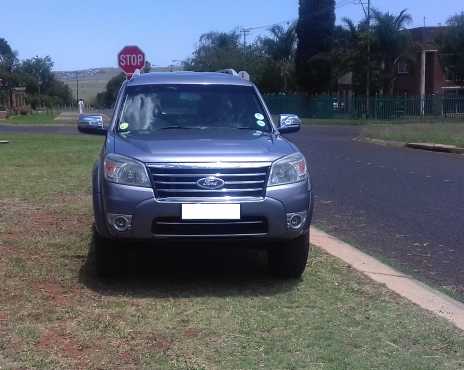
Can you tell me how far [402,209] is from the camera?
1042cm

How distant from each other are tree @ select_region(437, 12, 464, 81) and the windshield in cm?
5430

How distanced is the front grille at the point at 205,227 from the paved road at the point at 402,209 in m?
1.81

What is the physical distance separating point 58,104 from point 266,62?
58.3 m

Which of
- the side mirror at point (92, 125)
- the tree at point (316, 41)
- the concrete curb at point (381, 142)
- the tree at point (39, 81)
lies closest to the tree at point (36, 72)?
the tree at point (39, 81)

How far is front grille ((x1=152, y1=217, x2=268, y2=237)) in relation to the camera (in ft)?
19.0

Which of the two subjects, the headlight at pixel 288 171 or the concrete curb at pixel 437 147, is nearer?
the headlight at pixel 288 171

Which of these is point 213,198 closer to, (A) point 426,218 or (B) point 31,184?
(A) point 426,218

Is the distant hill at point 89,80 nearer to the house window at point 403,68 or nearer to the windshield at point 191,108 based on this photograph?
the house window at point 403,68

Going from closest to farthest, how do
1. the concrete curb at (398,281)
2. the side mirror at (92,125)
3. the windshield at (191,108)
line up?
1. the concrete curb at (398,281)
2. the windshield at (191,108)
3. the side mirror at (92,125)

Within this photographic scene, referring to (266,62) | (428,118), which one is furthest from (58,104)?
(428,118)

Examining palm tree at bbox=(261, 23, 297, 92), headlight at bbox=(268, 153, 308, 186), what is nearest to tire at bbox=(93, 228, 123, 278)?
headlight at bbox=(268, 153, 308, 186)

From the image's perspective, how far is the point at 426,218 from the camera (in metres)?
9.67

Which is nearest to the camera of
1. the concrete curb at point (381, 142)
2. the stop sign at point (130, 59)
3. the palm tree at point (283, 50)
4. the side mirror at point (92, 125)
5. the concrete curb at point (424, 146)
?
the side mirror at point (92, 125)

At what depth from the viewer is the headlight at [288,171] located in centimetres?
593
